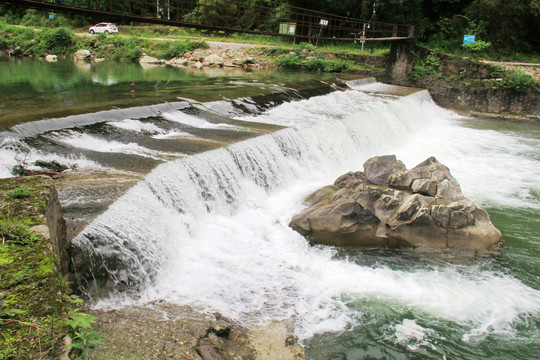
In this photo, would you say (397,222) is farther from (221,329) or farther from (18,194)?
(18,194)

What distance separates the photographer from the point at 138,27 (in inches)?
1421

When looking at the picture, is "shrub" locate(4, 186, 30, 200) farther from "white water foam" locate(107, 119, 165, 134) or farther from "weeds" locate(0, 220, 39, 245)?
"white water foam" locate(107, 119, 165, 134)

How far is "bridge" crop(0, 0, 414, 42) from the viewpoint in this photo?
10.0 metres

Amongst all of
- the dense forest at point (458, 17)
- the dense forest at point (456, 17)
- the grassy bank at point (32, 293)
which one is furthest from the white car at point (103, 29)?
the grassy bank at point (32, 293)

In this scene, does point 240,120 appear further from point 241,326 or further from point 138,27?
point 138,27

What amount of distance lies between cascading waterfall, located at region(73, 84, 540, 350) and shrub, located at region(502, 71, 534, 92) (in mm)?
10789

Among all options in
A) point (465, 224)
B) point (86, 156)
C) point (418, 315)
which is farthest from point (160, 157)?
point (465, 224)

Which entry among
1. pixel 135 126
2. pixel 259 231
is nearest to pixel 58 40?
pixel 135 126

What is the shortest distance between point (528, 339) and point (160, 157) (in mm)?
5802

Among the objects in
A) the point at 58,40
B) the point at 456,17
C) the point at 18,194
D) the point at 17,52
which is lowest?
the point at 18,194

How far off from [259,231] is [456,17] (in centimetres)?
2458

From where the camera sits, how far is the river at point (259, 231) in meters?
4.73

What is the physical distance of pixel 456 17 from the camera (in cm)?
2567

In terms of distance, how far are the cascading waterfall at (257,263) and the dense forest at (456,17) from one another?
15.0 m
